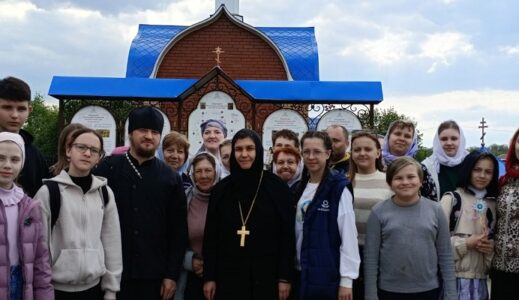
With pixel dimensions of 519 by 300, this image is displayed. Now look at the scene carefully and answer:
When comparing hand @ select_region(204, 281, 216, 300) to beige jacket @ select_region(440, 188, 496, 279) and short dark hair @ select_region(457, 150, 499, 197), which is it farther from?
short dark hair @ select_region(457, 150, 499, 197)

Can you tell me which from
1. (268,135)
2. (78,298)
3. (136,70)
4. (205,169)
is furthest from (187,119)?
(136,70)

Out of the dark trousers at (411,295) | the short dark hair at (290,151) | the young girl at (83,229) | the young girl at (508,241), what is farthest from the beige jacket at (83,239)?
the young girl at (508,241)

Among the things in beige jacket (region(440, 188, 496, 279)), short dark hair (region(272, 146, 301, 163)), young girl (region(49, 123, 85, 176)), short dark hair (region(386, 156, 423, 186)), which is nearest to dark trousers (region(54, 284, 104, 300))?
young girl (region(49, 123, 85, 176))

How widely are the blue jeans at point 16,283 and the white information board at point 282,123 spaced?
5.56 meters

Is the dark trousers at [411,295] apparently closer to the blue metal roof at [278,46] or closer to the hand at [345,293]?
the hand at [345,293]

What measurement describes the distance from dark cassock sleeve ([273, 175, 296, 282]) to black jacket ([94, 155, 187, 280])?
25.0 inches

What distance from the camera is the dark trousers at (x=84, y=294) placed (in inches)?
116

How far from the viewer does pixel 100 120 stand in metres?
8.07

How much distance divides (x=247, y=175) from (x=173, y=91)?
554 cm

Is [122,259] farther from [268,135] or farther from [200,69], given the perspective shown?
[200,69]

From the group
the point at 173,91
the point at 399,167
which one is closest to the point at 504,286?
the point at 399,167

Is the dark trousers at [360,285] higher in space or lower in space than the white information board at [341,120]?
lower

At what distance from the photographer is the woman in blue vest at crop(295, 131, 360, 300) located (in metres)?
3.21

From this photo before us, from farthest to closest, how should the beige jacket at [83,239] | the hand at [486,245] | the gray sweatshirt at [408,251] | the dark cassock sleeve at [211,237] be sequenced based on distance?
the hand at [486,245] → the dark cassock sleeve at [211,237] → the gray sweatshirt at [408,251] → the beige jacket at [83,239]
